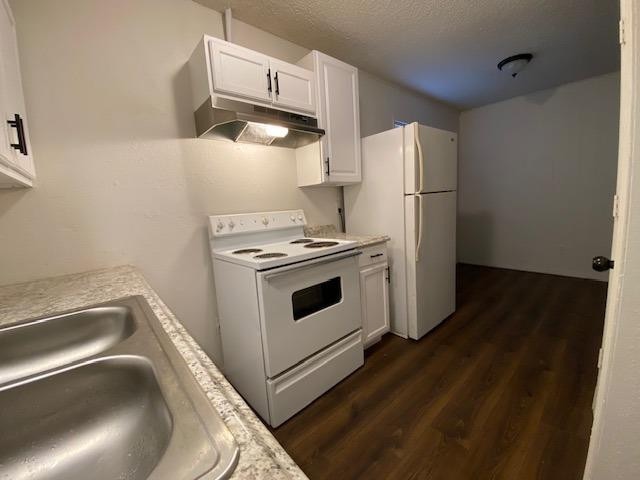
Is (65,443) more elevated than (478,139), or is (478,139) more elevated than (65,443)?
(478,139)

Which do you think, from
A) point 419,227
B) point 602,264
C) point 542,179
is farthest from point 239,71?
point 542,179

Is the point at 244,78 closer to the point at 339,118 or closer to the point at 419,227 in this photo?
the point at 339,118

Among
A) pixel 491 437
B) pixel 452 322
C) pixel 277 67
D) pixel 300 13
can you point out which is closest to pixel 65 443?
pixel 491 437

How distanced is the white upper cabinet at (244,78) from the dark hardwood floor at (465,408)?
1853 millimetres

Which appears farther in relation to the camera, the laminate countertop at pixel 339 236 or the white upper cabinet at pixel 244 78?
the laminate countertop at pixel 339 236

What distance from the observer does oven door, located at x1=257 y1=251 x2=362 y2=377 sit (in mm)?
1419

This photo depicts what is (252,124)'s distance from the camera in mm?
1656

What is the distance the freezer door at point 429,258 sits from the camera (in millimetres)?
2180

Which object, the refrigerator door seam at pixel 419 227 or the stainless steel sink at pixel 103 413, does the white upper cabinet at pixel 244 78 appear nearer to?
the refrigerator door seam at pixel 419 227

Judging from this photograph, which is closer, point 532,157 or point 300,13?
point 300,13

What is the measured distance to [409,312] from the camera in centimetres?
232

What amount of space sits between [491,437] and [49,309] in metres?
1.98

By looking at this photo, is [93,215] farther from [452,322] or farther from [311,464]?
[452,322]

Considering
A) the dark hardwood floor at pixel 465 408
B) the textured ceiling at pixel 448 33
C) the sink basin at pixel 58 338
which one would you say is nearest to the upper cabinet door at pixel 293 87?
the textured ceiling at pixel 448 33
